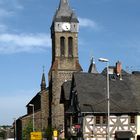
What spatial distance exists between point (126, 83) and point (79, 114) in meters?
7.65

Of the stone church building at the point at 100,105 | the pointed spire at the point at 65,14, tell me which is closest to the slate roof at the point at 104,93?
the stone church building at the point at 100,105

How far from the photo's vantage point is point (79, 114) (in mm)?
60500

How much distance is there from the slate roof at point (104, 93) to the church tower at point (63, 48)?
3758 cm

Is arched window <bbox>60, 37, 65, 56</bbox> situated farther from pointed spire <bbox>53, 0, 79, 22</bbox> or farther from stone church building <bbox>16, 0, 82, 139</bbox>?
pointed spire <bbox>53, 0, 79, 22</bbox>

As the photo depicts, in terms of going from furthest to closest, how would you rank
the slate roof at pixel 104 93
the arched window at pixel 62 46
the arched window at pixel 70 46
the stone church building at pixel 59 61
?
the arched window at pixel 62 46, the arched window at pixel 70 46, the stone church building at pixel 59 61, the slate roof at pixel 104 93

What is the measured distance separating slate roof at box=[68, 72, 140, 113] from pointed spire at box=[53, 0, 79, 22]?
44188 millimetres

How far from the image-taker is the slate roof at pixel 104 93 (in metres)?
59.3

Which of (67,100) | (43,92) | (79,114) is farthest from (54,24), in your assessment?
(79,114)

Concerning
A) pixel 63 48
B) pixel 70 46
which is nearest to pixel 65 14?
pixel 70 46

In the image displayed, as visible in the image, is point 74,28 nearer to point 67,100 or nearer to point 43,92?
point 43,92

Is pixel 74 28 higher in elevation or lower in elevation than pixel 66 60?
higher

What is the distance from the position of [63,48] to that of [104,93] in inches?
1804

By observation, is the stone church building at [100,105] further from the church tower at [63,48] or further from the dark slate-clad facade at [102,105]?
the church tower at [63,48]

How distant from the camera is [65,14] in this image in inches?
4309
